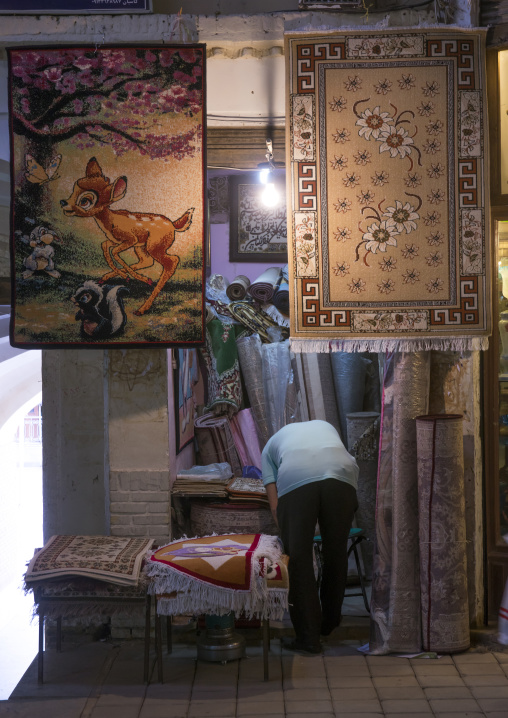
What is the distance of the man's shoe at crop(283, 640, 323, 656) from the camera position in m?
4.75

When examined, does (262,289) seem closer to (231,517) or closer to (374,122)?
(231,517)

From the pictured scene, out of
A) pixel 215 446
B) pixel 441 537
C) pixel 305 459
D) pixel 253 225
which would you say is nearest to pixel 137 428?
pixel 305 459

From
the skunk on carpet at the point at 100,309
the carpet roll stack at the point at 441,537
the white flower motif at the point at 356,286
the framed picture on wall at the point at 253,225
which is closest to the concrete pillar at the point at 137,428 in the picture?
the skunk on carpet at the point at 100,309

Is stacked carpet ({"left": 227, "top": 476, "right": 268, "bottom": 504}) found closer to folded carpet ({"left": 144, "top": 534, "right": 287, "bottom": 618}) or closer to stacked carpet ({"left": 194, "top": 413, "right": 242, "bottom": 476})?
folded carpet ({"left": 144, "top": 534, "right": 287, "bottom": 618})

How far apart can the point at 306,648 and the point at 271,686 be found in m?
0.51

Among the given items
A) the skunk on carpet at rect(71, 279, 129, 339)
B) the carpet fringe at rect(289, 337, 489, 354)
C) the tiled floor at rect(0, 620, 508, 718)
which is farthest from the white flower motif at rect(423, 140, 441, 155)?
the tiled floor at rect(0, 620, 508, 718)

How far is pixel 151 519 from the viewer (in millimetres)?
5070

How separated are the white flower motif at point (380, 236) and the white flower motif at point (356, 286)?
0.64ft

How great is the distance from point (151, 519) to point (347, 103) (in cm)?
289

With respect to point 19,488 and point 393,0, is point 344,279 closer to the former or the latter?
point 393,0

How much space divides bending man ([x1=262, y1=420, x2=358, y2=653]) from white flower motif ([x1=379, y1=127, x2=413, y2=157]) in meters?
1.85

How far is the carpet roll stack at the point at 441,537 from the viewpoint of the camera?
15.2 ft

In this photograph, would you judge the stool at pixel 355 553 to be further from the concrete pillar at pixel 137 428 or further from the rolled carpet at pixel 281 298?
the rolled carpet at pixel 281 298

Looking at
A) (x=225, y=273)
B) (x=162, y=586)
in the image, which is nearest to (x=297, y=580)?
(x=162, y=586)
